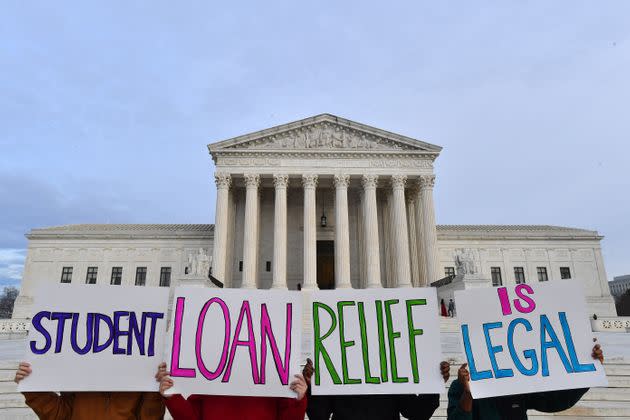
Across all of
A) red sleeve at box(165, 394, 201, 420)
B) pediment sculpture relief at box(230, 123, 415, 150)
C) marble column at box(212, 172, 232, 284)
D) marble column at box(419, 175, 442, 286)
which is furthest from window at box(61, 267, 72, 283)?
red sleeve at box(165, 394, 201, 420)

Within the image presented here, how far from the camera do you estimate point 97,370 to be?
13.5ft

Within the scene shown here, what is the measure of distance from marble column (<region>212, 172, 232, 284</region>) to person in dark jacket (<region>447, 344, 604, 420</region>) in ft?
95.0

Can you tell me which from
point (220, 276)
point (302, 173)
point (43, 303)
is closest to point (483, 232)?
point (302, 173)

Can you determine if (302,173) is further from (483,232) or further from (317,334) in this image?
(317,334)

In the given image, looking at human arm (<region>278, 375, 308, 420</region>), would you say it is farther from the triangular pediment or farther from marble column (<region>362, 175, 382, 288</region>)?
the triangular pediment

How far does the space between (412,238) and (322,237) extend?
844 cm

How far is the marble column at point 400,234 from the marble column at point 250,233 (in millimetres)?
11836

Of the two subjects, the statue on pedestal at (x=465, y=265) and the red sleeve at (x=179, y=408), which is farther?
the statue on pedestal at (x=465, y=265)

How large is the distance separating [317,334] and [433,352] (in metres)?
1.27

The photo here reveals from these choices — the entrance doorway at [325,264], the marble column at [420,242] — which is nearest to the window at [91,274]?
the entrance doorway at [325,264]

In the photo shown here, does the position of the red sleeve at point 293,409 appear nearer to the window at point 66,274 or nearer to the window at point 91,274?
the window at point 91,274

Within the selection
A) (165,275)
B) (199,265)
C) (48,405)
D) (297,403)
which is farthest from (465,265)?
(165,275)

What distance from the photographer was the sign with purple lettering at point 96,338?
13.2 ft

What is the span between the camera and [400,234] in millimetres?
33781
